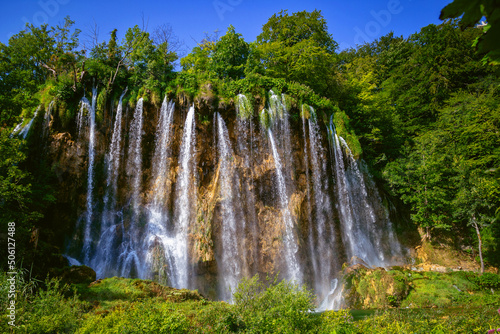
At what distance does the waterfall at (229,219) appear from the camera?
1590 cm

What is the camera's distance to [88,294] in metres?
9.74

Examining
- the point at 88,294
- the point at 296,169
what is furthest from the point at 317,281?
the point at 88,294

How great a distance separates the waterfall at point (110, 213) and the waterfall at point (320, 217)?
38.4 feet

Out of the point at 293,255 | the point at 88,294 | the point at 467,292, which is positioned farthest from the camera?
the point at 293,255

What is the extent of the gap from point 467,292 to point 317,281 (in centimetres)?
Result: 736

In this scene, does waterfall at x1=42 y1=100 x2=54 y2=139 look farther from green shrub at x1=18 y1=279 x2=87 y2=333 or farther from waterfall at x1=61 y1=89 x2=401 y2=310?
green shrub at x1=18 y1=279 x2=87 y2=333

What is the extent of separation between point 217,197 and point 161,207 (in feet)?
11.2

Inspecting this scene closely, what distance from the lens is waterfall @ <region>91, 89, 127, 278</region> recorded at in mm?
15156

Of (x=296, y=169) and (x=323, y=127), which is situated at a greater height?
(x=323, y=127)

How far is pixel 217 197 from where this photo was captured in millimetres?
17016

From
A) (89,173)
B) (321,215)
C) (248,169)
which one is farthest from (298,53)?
(89,173)

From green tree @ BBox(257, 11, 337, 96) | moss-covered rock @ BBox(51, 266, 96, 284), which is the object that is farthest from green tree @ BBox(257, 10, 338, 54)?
moss-covered rock @ BBox(51, 266, 96, 284)

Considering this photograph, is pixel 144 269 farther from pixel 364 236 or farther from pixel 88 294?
pixel 364 236

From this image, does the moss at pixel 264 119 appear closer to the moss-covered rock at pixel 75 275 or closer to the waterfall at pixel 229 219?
the waterfall at pixel 229 219
